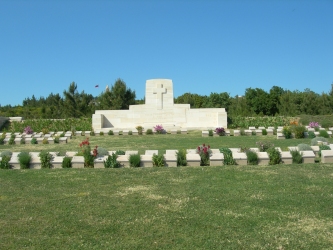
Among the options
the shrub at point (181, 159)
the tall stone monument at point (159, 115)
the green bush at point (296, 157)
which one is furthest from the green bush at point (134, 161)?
the tall stone monument at point (159, 115)

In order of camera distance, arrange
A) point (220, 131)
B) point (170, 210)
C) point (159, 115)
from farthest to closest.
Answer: point (159, 115), point (220, 131), point (170, 210)

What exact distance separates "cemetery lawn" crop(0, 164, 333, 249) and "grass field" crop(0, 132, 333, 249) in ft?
0.04

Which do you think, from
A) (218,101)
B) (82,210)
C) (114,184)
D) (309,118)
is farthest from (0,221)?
(218,101)

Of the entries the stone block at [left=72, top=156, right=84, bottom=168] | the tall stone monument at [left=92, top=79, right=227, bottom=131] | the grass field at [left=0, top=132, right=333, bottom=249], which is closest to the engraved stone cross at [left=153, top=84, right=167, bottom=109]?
the tall stone monument at [left=92, top=79, right=227, bottom=131]

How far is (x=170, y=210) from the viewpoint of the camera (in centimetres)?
541

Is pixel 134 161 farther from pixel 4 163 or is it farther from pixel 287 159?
pixel 287 159

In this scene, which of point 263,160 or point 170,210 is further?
point 263,160

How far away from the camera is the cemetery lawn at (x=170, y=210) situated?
170 inches

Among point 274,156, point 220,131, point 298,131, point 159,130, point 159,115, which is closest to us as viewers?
point 274,156

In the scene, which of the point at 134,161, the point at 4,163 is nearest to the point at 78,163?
the point at 134,161

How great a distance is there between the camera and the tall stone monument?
2548cm

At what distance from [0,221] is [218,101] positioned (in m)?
41.3

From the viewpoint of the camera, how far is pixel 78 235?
4.52 m

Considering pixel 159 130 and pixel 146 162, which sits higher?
pixel 159 130
